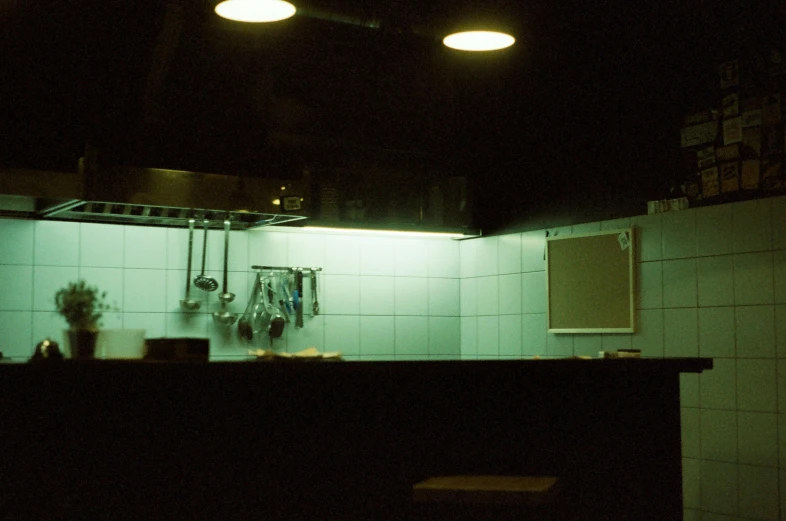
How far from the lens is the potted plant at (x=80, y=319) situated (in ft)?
8.74

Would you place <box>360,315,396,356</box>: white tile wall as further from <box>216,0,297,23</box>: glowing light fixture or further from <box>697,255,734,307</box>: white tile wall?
<box>216,0,297,23</box>: glowing light fixture

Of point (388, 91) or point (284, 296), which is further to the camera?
point (388, 91)

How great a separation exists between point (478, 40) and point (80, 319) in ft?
5.35

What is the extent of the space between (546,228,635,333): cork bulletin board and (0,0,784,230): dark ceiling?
0.55ft

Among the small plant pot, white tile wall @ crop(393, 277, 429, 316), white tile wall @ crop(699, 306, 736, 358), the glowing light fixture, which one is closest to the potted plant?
the small plant pot

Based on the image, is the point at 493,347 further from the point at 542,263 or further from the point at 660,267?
the point at 660,267

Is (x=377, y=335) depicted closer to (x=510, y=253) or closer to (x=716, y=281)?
(x=510, y=253)

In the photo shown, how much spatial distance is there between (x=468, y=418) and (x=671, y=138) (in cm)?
199

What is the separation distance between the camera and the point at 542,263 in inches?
200

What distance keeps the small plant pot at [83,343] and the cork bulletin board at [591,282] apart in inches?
108

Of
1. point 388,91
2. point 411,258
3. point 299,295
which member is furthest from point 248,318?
point 388,91

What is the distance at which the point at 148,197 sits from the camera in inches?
164

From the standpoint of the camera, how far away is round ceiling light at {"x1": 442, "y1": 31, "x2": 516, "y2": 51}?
305cm

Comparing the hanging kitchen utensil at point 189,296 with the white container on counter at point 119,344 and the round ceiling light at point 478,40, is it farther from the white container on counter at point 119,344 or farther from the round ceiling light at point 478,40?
the round ceiling light at point 478,40
